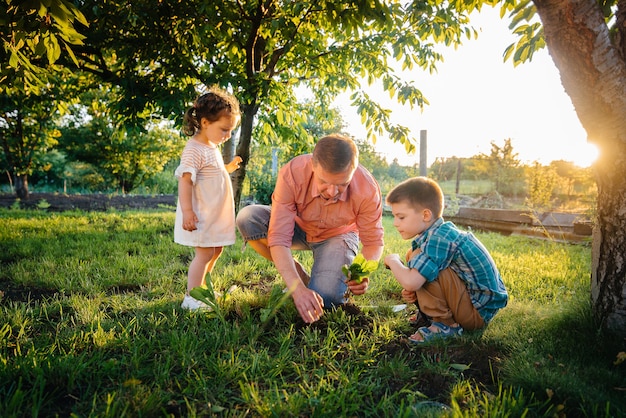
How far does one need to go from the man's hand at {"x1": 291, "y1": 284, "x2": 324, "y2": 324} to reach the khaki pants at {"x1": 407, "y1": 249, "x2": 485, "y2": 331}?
0.61 meters

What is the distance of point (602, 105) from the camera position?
1.89 m

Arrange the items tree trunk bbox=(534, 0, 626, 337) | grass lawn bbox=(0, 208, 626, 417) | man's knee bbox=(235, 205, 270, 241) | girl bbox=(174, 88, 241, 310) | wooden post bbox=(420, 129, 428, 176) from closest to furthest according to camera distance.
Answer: grass lawn bbox=(0, 208, 626, 417)
tree trunk bbox=(534, 0, 626, 337)
girl bbox=(174, 88, 241, 310)
man's knee bbox=(235, 205, 270, 241)
wooden post bbox=(420, 129, 428, 176)

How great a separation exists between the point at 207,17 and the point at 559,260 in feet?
14.9

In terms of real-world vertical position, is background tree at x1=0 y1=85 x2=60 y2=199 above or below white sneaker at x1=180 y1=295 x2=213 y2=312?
above

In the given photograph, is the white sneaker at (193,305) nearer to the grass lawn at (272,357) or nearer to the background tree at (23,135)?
the grass lawn at (272,357)

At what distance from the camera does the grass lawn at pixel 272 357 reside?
143cm

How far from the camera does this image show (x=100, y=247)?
4.05m

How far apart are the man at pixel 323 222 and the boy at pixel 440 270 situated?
352 millimetres

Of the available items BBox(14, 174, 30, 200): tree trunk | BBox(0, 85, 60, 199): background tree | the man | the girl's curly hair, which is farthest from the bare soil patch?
the man

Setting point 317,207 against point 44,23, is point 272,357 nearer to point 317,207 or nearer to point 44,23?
point 317,207

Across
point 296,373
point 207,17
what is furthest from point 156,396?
point 207,17

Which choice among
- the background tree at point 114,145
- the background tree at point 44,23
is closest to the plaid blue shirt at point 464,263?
the background tree at point 44,23

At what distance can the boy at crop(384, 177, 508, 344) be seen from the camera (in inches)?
78.7

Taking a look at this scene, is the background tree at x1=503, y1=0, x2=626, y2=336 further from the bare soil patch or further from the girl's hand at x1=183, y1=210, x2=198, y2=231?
the bare soil patch
